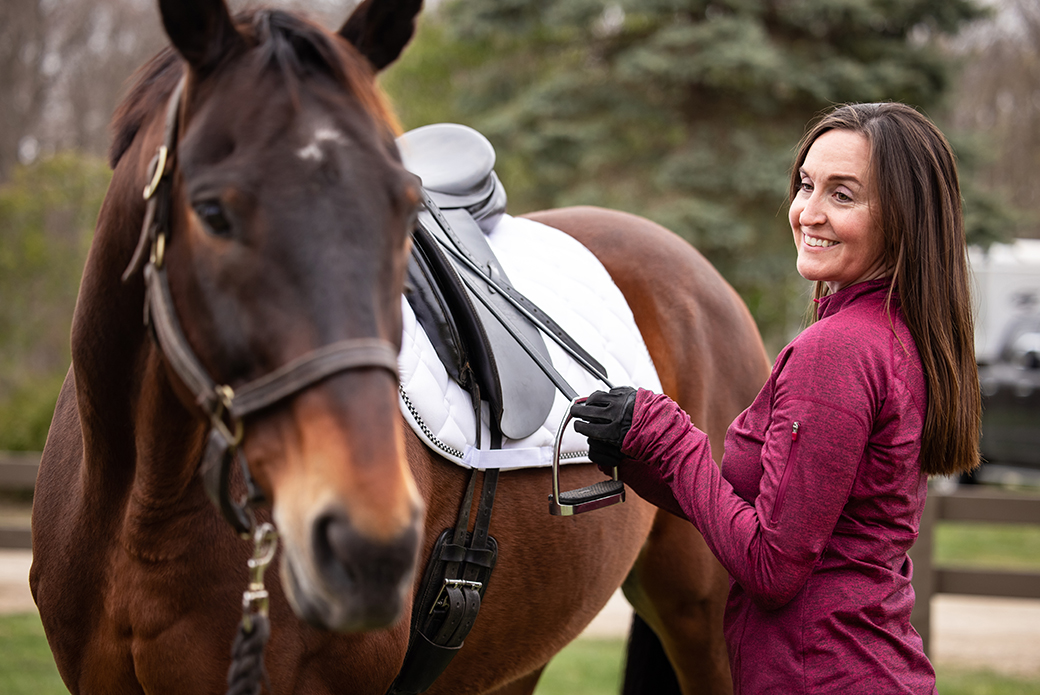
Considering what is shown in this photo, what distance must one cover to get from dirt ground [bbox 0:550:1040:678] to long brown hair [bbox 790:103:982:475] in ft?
13.7

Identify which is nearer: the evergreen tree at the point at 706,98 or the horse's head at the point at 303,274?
the horse's head at the point at 303,274

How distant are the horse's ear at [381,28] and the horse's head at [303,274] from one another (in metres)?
0.16

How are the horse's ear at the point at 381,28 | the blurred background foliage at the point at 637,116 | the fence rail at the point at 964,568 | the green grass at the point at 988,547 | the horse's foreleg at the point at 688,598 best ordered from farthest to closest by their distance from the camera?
1. the blurred background foliage at the point at 637,116
2. the green grass at the point at 988,547
3. the fence rail at the point at 964,568
4. the horse's foreleg at the point at 688,598
5. the horse's ear at the point at 381,28

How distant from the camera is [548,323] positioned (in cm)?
244

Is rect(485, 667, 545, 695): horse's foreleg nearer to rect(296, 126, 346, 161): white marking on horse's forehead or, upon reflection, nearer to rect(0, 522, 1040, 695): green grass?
rect(0, 522, 1040, 695): green grass

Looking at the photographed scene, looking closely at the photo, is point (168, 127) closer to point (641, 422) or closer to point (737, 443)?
point (641, 422)

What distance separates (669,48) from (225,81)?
10.8 metres

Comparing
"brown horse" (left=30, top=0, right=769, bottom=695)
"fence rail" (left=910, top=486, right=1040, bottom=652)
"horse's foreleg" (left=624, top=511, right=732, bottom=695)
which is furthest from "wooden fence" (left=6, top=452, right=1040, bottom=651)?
"brown horse" (left=30, top=0, right=769, bottom=695)

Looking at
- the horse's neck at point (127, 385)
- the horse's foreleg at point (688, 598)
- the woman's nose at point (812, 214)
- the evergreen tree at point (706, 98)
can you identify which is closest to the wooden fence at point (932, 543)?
the horse's foreleg at point (688, 598)

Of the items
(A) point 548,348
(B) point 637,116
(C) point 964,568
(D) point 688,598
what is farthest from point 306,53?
(B) point 637,116

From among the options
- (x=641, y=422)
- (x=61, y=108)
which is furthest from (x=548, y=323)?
(x=61, y=108)

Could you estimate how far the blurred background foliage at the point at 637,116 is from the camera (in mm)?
9883

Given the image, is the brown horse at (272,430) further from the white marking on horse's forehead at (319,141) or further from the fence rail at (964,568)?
the fence rail at (964,568)

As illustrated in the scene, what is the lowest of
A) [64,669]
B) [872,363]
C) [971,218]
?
[971,218]
